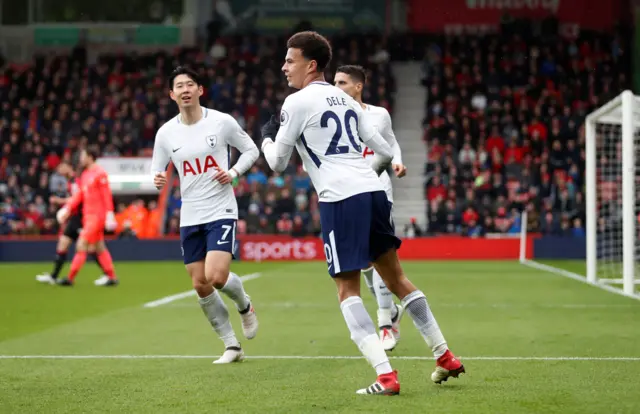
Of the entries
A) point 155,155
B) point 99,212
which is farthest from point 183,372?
point 99,212

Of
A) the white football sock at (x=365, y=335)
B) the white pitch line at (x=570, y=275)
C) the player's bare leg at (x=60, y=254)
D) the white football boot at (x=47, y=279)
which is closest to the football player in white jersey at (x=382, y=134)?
the white football sock at (x=365, y=335)

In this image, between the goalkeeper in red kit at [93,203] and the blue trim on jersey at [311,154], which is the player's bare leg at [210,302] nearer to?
the blue trim on jersey at [311,154]

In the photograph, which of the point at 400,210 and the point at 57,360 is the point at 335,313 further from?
the point at 400,210

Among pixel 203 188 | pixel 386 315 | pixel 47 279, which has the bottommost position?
pixel 47 279

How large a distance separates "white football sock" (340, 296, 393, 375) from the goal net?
933 centimetres

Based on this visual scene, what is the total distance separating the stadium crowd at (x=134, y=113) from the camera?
96.0ft

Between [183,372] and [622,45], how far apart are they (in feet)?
98.1

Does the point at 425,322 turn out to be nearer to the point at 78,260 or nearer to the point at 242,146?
the point at 242,146

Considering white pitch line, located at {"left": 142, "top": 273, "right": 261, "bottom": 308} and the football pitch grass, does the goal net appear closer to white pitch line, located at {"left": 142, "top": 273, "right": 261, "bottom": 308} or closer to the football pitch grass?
the football pitch grass

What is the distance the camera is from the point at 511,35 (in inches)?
1399

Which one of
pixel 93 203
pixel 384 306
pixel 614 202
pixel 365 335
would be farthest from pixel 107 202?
pixel 365 335

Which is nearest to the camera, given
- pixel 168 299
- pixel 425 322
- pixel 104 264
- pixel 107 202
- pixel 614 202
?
pixel 425 322

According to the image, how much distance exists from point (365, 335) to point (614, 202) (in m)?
16.1

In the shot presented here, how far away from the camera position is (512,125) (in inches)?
1268
